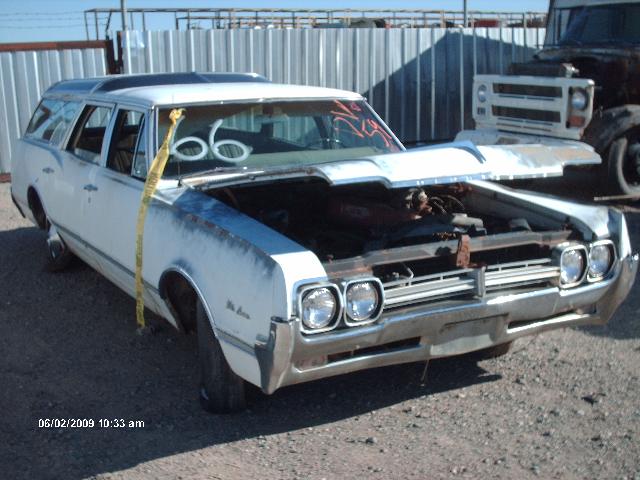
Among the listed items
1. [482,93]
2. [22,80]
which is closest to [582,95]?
[482,93]

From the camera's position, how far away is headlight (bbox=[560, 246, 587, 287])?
13.7ft

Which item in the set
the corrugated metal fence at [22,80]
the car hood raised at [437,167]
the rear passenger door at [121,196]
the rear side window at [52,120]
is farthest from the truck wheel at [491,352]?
the corrugated metal fence at [22,80]

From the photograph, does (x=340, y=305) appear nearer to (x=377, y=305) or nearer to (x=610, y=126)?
(x=377, y=305)

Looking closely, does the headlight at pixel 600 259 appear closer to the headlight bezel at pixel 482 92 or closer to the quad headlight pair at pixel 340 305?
the quad headlight pair at pixel 340 305

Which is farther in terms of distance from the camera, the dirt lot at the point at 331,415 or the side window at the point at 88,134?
the side window at the point at 88,134

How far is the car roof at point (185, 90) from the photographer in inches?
201

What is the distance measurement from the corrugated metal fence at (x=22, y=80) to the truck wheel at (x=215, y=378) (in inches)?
326

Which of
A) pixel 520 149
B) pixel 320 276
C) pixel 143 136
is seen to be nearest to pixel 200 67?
→ pixel 143 136

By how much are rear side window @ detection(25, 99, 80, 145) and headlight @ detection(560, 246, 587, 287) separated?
12.4 ft

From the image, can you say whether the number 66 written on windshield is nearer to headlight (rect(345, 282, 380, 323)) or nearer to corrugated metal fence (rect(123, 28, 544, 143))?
headlight (rect(345, 282, 380, 323))

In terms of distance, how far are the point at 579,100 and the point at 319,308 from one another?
633cm

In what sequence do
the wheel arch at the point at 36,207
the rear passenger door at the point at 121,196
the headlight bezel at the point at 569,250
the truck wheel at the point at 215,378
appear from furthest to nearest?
the wheel arch at the point at 36,207 < the rear passenger door at the point at 121,196 < the headlight bezel at the point at 569,250 < the truck wheel at the point at 215,378

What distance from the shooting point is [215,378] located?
4.10 metres

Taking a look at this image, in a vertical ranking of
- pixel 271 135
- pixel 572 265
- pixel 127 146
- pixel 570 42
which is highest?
pixel 570 42
